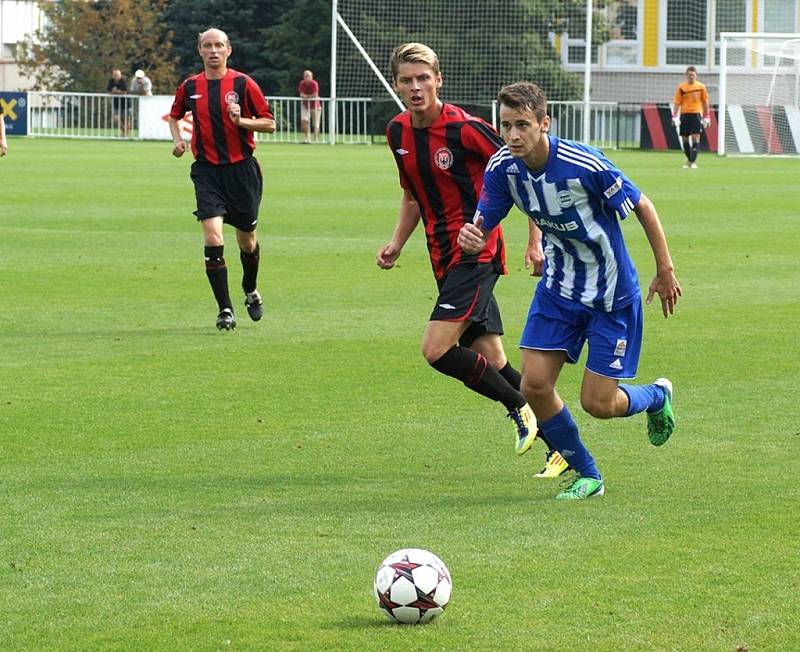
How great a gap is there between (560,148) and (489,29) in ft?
132

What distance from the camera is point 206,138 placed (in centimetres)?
1254

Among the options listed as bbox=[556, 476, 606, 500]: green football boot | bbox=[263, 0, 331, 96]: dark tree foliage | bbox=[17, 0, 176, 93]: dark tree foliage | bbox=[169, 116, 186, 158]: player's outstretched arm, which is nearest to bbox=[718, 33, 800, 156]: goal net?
bbox=[263, 0, 331, 96]: dark tree foliage

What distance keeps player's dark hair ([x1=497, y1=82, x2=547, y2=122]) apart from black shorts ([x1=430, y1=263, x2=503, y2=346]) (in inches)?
55.8

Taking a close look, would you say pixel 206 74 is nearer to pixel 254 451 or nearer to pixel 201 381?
pixel 201 381

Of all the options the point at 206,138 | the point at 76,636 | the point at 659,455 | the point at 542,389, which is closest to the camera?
the point at 76,636

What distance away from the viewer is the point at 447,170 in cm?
802

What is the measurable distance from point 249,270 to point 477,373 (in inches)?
206

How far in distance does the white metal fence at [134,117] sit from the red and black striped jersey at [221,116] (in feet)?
102

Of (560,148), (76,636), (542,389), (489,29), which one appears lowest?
(76,636)

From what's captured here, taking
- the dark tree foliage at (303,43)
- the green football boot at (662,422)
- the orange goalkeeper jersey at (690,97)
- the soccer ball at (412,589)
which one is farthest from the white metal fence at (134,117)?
the soccer ball at (412,589)

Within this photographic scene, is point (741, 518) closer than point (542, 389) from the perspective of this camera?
Yes

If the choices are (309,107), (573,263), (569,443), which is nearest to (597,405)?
(569,443)

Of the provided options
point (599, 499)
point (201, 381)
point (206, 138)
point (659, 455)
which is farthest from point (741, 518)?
point (206, 138)

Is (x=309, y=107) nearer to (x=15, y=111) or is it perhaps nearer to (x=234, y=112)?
(x=15, y=111)
